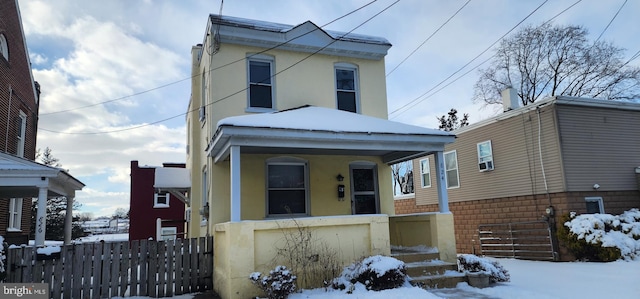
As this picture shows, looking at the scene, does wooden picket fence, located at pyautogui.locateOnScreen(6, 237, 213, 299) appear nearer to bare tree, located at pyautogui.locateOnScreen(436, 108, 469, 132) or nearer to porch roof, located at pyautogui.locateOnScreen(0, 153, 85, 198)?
porch roof, located at pyautogui.locateOnScreen(0, 153, 85, 198)

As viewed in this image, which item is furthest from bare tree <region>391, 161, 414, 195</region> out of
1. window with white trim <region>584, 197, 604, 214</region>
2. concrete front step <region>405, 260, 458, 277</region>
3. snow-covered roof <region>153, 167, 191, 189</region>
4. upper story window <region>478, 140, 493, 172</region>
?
concrete front step <region>405, 260, 458, 277</region>

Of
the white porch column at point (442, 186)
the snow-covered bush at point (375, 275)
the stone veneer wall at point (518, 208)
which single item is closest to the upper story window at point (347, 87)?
the white porch column at point (442, 186)

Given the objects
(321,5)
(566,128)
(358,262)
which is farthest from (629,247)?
(321,5)

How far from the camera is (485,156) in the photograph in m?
14.0

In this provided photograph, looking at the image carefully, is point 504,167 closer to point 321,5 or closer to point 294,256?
point 321,5

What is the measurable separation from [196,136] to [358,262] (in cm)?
757

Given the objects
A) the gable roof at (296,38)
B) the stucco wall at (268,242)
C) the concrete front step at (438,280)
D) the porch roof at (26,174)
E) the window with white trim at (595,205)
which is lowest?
the concrete front step at (438,280)

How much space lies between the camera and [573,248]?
1070 cm

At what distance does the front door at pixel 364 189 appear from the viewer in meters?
10.3

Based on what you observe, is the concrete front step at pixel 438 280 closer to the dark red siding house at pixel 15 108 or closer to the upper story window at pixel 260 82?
the upper story window at pixel 260 82

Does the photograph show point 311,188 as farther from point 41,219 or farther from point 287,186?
point 41,219

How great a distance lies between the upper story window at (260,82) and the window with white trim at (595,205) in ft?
31.1

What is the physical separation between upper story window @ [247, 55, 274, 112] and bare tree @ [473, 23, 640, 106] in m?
20.4

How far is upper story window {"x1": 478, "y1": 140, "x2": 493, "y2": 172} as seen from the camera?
13.8 m
